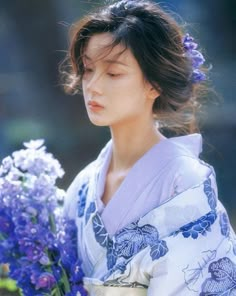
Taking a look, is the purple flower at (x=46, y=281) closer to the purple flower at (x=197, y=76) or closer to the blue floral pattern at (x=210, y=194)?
the blue floral pattern at (x=210, y=194)

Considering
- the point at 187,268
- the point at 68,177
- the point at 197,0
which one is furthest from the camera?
the point at 68,177

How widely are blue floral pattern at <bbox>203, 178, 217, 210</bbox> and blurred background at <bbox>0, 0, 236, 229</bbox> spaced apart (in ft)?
6.68

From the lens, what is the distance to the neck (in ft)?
6.33

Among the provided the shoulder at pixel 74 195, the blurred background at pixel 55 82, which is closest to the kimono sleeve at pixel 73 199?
the shoulder at pixel 74 195

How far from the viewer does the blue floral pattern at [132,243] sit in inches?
69.8

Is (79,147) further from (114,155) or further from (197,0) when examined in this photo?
(114,155)

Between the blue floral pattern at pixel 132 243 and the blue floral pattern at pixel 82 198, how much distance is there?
0.51 feet

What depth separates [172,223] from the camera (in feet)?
5.91

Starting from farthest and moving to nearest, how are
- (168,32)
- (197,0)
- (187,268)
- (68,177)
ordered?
(68,177)
(197,0)
(168,32)
(187,268)

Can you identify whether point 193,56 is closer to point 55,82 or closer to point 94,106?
point 94,106

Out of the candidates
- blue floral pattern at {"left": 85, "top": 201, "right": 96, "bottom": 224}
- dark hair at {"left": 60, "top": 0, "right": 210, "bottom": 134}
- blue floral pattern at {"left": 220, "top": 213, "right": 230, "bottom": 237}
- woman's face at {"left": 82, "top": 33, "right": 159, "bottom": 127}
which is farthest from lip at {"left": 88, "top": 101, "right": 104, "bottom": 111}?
A: blue floral pattern at {"left": 220, "top": 213, "right": 230, "bottom": 237}

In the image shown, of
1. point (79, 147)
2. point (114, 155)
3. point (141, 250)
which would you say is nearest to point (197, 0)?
point (79, 147)

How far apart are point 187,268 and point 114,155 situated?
1.25 ft

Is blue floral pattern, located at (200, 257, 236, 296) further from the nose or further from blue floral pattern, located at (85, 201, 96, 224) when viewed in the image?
the nose
